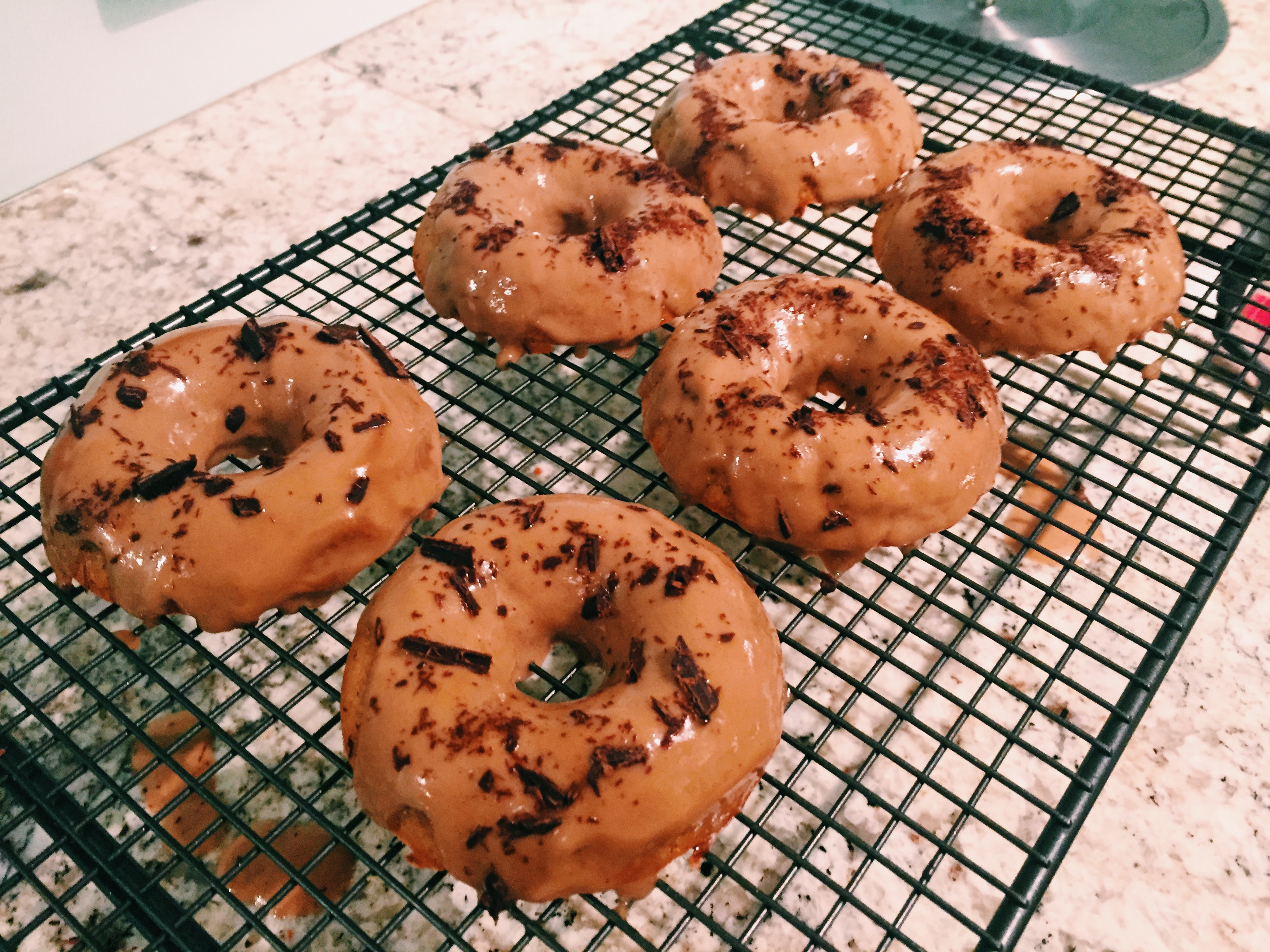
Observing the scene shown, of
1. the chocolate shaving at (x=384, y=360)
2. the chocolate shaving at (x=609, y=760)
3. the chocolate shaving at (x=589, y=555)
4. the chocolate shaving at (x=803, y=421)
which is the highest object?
the chocolate shaving at (x=384, y=360)

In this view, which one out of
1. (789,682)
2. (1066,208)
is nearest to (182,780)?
(789,682)

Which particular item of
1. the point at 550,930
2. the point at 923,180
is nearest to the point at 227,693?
the point at 550,930

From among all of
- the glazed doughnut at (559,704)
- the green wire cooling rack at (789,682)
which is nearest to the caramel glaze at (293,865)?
the green wire cooling rack at (789,682)

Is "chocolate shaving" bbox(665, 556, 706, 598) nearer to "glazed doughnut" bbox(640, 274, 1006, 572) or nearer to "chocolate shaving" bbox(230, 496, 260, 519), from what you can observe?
"glazed doughnut" bbox(640, 274, 1006, 572)

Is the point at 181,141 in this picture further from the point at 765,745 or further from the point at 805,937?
the point at 805,937

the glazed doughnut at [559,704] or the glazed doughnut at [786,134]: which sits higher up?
the glazed doughnut at [786,134]

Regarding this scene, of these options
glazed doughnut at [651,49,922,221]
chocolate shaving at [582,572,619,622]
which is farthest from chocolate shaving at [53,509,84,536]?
glazed doughnut at [651,49,922,221]

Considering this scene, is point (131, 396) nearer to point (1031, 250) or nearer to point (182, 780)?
point (182, 780)

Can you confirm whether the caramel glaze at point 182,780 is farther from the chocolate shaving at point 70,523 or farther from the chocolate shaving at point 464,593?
the chocolate shaving at point 464,593
